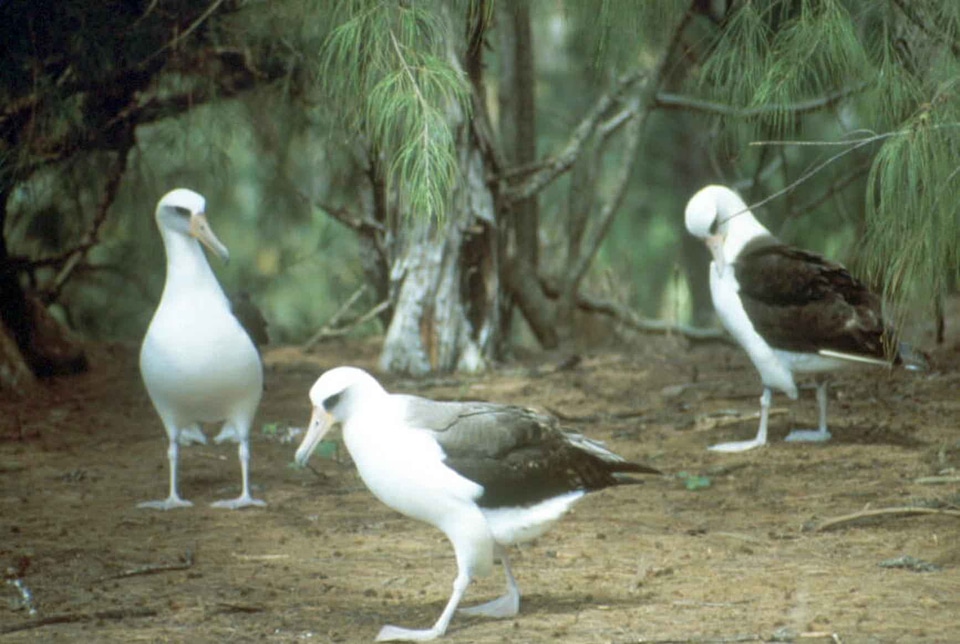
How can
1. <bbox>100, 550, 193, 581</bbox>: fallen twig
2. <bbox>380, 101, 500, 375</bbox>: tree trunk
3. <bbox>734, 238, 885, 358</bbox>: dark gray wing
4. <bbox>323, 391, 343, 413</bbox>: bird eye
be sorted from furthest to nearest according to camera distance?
<bbox>380, 101, 500, 375</bbox>: tree trunk → <bbox>734, 238, 885, 358</bbox>: dark gray wing → <bbox>100, 550, 193, 581</bbox>: fallen twig → <bbox>323, 391, 343, 413</bbox>: bird eye

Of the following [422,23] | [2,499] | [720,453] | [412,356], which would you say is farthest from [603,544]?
[412,356]

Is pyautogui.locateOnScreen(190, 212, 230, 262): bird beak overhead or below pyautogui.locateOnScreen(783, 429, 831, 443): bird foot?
overhead

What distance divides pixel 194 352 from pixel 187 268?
0.41 metres

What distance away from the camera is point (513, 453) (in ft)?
12.9

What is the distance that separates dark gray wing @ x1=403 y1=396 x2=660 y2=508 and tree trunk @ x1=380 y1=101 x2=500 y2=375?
12.7 feet

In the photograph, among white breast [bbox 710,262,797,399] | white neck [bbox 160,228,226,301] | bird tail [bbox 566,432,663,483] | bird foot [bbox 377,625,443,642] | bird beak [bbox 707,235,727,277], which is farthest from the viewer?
bird beak [bbox 707,235,727,277]

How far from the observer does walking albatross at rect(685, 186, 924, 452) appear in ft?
19.5

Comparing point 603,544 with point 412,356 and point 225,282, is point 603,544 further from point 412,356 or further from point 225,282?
point 225,282

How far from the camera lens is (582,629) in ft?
12.1

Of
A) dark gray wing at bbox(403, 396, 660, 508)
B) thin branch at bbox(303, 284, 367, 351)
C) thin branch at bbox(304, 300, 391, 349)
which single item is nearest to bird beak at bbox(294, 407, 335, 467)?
dark gray wing at bbox(403, 396, 660, 508)

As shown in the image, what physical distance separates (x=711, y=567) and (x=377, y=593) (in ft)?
3.47

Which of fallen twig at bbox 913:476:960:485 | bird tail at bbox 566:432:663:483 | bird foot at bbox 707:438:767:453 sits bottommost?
bird foot at bbox 707:438:767:453

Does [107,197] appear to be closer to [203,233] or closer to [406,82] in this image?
[203,233]

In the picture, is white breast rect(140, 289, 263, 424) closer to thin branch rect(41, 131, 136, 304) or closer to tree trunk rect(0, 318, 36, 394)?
thin branch rect(41, 131, 136, 304)
